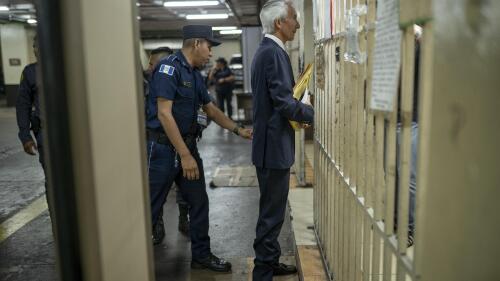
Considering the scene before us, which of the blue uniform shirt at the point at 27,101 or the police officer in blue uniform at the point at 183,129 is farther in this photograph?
the blue uniform shirt at the point at 27,101

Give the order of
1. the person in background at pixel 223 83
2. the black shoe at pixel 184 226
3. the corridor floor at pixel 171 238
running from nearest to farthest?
the corridor floor at pixel 171 238, the black shoe at pixel 184 226, the person in background at pixel 223 83

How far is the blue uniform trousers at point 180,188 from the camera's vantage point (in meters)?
3.24

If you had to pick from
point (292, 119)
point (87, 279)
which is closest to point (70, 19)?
point (87, 279)

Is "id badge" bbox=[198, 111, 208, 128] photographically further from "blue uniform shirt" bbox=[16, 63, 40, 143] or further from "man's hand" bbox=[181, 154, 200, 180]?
"blue uniform shirt" bbox=[16, 63, 40, 143]

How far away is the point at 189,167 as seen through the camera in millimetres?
3172

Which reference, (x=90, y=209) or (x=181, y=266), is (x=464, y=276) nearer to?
(x=90, y=209)

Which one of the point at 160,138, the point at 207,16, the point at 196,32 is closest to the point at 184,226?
the point at 160,138

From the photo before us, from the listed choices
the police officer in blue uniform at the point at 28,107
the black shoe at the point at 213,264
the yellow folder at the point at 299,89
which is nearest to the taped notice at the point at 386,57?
the yellow folder at the point at 299,89

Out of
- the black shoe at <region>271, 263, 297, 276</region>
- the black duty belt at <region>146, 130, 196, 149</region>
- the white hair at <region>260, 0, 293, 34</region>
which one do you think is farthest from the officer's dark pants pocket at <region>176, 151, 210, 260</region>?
the white hair at <region>260, 0, 293, 34</region>

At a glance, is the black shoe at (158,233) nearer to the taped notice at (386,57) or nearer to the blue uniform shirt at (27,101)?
the blue uniform shirt at (27,101)

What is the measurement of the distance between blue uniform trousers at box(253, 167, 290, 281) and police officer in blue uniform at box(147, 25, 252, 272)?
657 millimetres

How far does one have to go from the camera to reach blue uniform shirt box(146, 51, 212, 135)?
3.09 metres

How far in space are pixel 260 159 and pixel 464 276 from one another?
167 cm

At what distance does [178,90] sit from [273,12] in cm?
91
